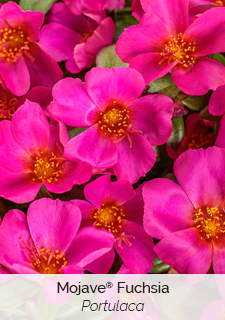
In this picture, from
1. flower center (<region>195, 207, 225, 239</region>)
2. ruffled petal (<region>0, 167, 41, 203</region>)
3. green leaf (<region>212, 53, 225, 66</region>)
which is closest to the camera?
ruffled petal (<region>0, 167, 41, 203</region>)

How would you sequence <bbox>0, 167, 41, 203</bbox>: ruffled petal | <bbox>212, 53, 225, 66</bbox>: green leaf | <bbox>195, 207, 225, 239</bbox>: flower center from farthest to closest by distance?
<bbox>212, 53, 225, 66</bbox>: green leaf < <bbox>195, 207, 225, 239</bbox>: flower center < <bbox>0, 167, 41, 203</bbox>: ruffled petal

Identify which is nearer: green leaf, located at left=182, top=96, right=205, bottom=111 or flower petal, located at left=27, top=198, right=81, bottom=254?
flower petal, located at left=27, top=198, right=81, bottom=254

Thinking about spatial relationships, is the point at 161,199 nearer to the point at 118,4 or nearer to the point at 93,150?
the point at 93,150

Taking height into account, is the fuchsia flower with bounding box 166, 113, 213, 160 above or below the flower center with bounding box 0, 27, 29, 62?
below

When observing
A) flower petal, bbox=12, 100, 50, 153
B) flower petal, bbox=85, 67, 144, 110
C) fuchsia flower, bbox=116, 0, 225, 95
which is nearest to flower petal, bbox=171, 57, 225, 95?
fuchsia flower, bbox=116, 0, 225, 95
